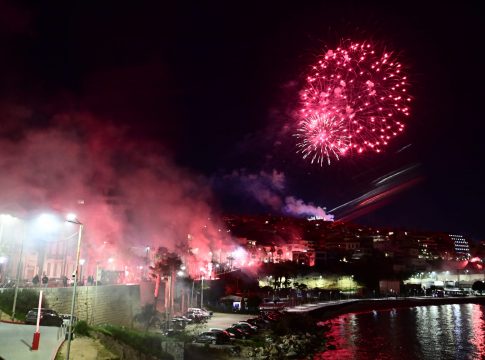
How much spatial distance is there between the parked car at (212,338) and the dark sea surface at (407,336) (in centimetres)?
735

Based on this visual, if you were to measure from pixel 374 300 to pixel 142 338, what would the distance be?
185ft

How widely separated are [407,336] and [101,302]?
100 feet

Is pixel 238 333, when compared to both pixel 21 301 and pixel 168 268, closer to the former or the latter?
pixel 168 268

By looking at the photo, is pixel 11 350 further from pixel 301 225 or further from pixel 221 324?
pixel 301 225

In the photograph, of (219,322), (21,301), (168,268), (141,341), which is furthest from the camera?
(168,268)

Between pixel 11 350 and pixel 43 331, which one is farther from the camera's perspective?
pixel 43 331

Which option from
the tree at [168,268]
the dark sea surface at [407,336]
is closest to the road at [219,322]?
the tree at [168,268]

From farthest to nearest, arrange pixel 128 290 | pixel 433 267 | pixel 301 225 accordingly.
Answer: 1. pixel 301 225
2. pixel 433 267
3. pixel 128 290

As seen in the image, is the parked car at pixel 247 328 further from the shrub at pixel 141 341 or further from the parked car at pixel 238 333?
the shrub at pixel 141 341

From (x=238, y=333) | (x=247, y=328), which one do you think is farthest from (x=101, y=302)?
(x=247, y=328)

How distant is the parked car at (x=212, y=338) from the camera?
26598mm

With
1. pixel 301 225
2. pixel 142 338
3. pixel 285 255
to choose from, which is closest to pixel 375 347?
pixel 142 338

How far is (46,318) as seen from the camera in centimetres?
1986

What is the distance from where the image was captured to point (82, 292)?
81.4ft
